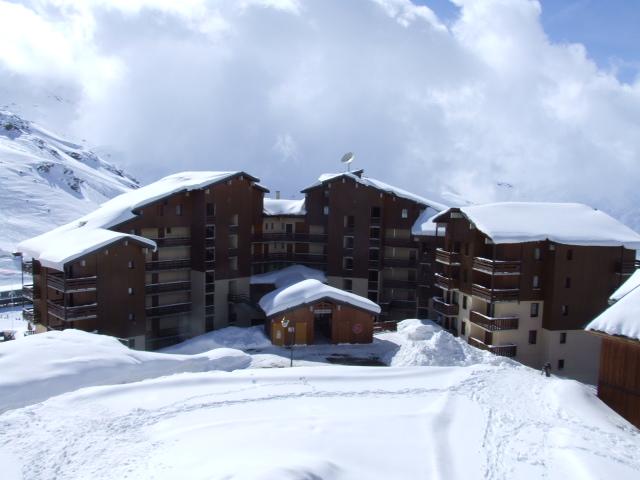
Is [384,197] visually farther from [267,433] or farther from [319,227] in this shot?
[267,433]

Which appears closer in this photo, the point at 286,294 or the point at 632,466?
the point at 632,466

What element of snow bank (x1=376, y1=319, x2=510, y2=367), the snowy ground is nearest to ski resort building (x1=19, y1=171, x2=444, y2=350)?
snow bank (x1=376, y1=319, x2=510, y2=367)

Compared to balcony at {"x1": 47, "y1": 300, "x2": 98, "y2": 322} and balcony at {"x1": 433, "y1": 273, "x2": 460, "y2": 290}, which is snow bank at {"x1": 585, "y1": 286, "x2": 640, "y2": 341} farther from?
balcony at {"x1": 47, "y1": 300, "x2": 98, "y2": 322}

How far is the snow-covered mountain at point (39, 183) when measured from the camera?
377 ft

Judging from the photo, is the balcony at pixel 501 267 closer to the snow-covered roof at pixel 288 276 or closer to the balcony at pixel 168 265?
the snow-covered roof at pixel 288 276

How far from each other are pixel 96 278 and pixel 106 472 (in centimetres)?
2076

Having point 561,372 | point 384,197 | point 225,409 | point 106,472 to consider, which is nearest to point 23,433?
point 106,472

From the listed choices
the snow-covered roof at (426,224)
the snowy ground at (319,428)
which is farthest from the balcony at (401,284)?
the snowy ground at (319,428)

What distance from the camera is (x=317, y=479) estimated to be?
44.3ft

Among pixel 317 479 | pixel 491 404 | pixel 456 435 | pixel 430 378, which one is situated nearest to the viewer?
pixel 317 479

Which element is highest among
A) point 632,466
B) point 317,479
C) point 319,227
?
point 319,227

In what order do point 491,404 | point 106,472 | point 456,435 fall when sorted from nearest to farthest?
point 106,472 → point 456,435 → point 491,404

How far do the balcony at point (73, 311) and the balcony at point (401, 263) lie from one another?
24.6 m

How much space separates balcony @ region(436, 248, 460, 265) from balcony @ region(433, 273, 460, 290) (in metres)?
1.20
